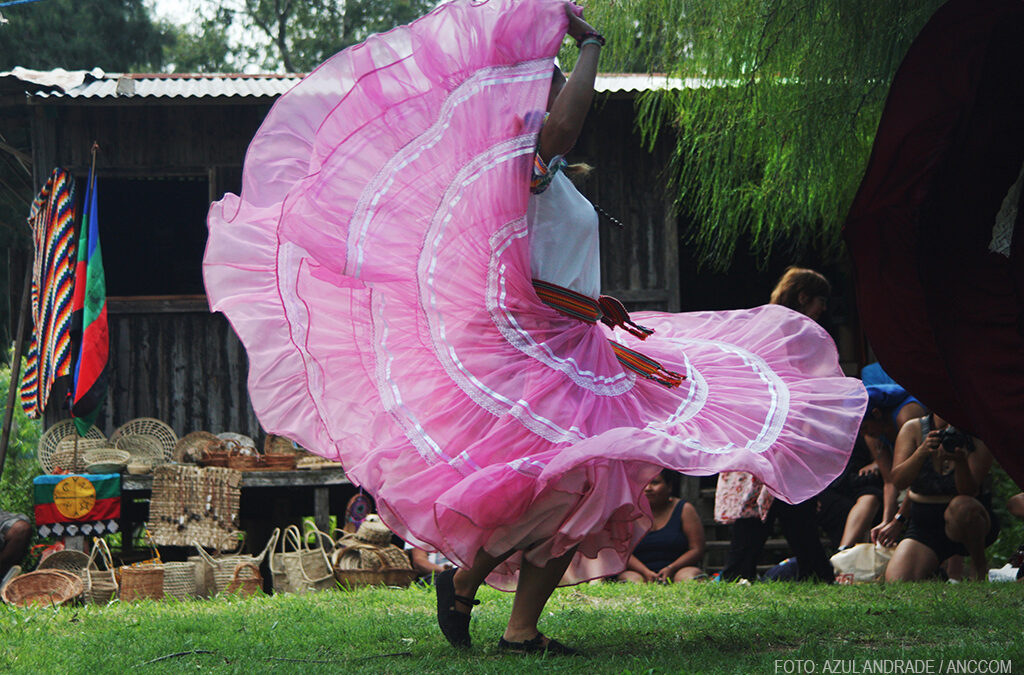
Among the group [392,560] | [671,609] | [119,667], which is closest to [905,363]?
[671,609]

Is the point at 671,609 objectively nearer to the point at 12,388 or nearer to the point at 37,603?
the point at 37,603

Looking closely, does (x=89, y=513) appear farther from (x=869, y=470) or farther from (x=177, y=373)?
(x=869, y=470)

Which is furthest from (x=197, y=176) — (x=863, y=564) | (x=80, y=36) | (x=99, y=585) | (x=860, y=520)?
(x=80, y=36)

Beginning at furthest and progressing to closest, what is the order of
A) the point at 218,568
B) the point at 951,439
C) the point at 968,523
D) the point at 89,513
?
the point at 89,513
the point at 218,568
the point at 968,523
the point at 951,439

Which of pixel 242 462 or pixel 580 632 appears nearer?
pixel 580 632

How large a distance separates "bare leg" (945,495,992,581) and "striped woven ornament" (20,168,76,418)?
6.10 meters

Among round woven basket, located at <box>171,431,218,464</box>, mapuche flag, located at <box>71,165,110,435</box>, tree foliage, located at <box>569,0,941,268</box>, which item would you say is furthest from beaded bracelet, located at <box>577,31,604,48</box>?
round woven basket, located at <box>171,431,218,464</box>

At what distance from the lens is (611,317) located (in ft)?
12.3

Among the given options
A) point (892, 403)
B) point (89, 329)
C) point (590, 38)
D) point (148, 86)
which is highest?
point (148, 86)

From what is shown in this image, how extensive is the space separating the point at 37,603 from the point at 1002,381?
5.38 m

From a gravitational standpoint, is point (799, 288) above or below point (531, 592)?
above

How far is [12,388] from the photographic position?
898 cm

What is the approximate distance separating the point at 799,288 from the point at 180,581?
4426 mm

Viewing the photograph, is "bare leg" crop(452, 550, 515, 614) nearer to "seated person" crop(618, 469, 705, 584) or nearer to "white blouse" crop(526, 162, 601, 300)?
"white blouse" crop(526, 162, 601, 300)
